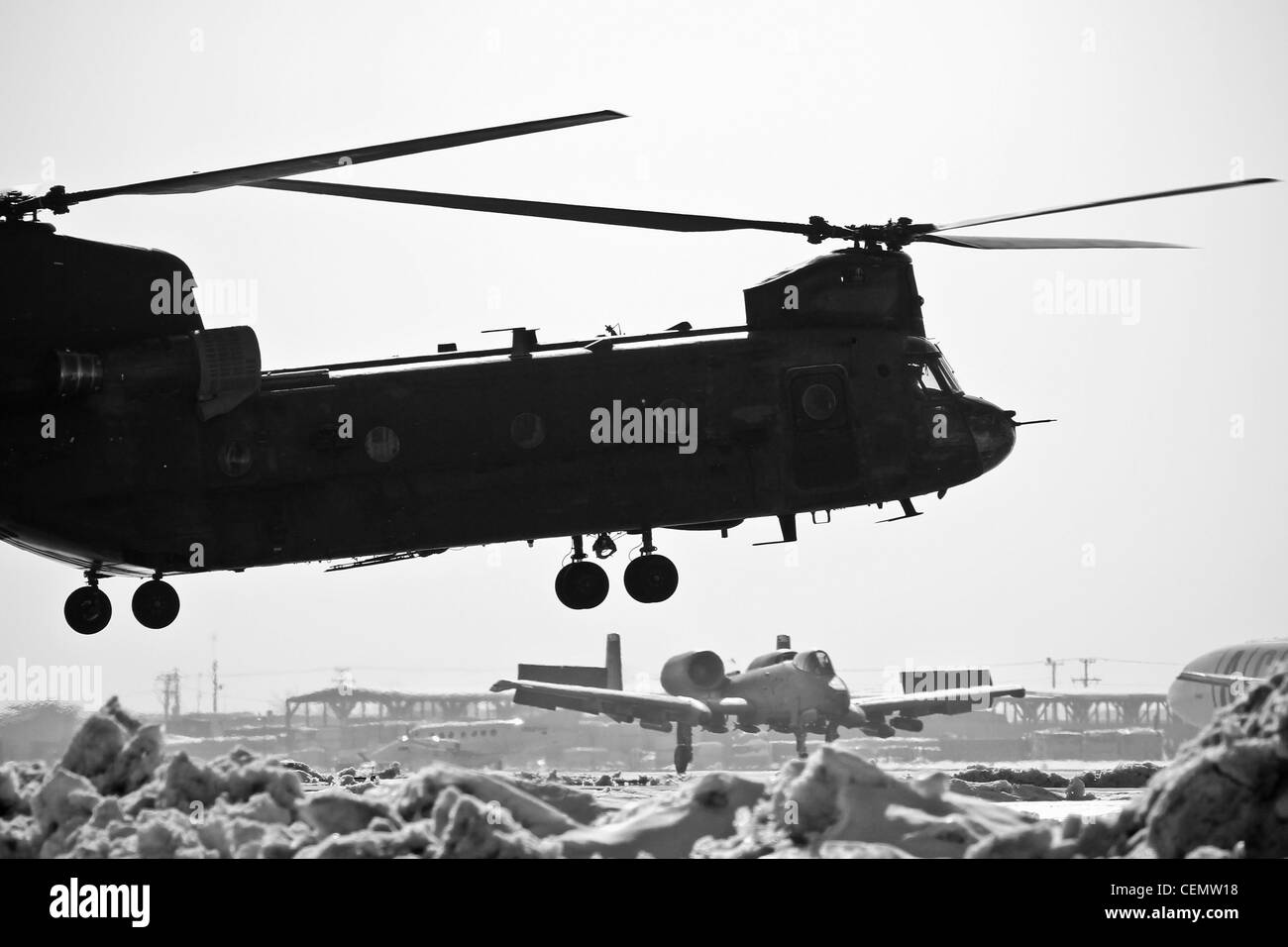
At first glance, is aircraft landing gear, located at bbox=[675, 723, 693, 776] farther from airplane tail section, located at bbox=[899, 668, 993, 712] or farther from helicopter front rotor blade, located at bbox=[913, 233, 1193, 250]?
helicopter front rotor blade, located at bbox=[913, 233, 1193, 250]

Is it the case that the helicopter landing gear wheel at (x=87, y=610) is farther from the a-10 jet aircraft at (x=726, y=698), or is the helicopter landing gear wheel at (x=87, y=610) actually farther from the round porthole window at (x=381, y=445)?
the a-10 jet aircraft at (x=726, y=698)

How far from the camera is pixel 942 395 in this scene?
60.1ft

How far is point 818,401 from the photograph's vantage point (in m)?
17.5

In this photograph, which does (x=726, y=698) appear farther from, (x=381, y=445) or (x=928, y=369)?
(x=381, y=445)

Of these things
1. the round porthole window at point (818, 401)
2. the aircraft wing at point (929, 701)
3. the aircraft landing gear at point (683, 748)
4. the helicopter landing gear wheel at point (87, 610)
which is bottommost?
the aircraft landing gear at point (683, 748)

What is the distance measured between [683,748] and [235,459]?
29358 millimetres

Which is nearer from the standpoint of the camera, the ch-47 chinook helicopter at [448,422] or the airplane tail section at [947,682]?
the ch-47 chinook helicopter at [448,422]

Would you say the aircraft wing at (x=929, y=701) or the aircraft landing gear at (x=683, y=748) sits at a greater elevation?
the aircraft wing at (x=929, y=701)

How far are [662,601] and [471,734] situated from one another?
139 feet

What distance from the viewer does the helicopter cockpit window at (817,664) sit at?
45.5 m

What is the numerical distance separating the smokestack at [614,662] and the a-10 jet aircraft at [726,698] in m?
4.25

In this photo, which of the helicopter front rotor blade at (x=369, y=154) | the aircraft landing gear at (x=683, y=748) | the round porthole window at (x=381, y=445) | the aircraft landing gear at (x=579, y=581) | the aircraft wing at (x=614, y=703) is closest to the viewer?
the helicopter front rotor blade at (x=369, y=154)

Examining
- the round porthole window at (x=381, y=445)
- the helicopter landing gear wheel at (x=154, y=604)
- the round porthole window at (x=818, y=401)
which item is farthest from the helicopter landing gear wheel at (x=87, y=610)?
the round porthole window at (x=818, y=401)
